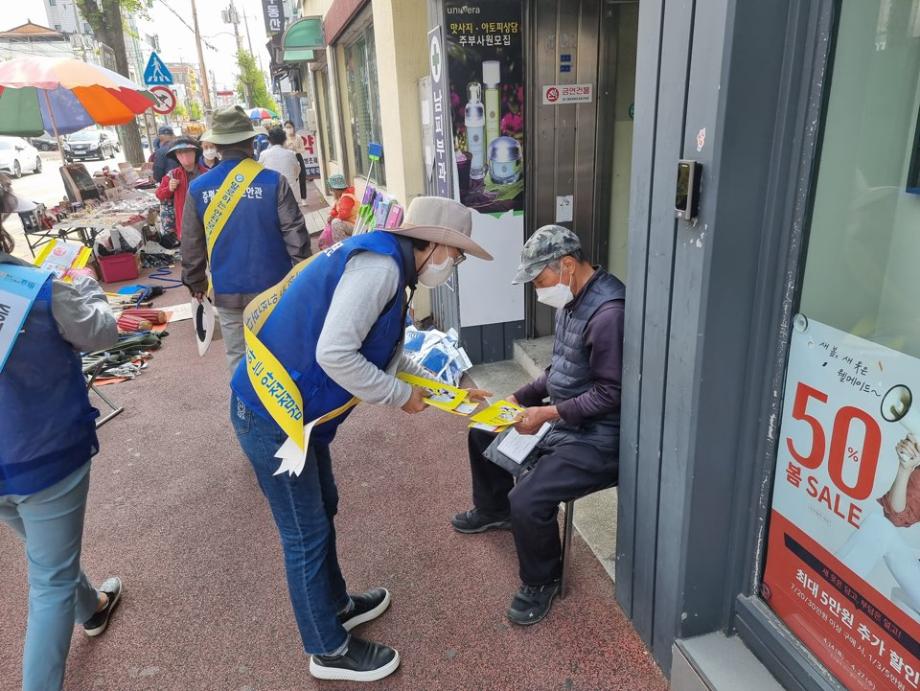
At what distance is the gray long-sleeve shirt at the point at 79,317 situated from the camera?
74.9 inches

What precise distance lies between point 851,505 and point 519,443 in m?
1.28


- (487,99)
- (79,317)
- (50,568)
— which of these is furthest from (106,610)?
(487,99)

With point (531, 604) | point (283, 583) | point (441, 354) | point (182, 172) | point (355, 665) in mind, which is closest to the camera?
point (355, 665)

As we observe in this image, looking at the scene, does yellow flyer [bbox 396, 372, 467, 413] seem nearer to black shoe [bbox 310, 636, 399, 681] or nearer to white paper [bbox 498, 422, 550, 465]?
white paper [bbox 498, 422, 550, 465]

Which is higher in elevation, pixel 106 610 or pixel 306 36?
pixel 306 36

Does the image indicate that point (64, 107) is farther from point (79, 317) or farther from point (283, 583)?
point (283, 583)

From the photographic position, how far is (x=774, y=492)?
1.83 m

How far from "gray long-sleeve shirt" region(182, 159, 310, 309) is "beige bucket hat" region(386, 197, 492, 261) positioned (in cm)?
178

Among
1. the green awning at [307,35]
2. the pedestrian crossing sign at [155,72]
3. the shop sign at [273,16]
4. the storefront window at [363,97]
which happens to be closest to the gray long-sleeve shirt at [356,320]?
the storefront window at [363,97]

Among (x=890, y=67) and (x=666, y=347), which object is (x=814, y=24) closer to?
(x=890, y=67)

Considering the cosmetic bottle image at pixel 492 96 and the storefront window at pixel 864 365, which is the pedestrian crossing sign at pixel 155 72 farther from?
the storefront window at pixel 864 365

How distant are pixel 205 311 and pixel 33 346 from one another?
1894 mm

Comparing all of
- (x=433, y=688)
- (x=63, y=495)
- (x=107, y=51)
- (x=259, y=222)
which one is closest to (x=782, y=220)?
(x=433, y=688)

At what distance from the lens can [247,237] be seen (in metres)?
3.54
